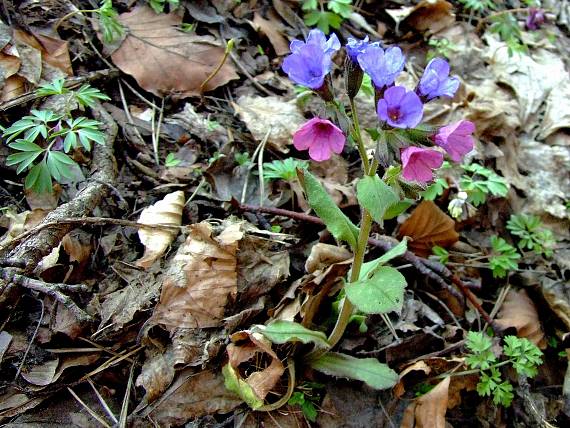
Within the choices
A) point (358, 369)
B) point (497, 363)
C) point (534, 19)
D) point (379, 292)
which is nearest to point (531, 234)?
point (497, 363)

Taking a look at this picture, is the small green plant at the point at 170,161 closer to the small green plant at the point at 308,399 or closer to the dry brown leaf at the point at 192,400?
the dry brown leaf at the point at 192,400

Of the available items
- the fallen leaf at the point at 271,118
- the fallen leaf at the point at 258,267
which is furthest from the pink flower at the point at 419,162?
the fallen leaf at the point at 271,118

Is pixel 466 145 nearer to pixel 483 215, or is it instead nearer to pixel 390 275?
pixel 390 275

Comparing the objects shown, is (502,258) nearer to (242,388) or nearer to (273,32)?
(242,388)

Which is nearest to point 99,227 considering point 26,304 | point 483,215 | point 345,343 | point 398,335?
point 26,304

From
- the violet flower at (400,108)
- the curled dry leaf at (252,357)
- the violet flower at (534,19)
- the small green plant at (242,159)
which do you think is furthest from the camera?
the violet flower at (534,19)

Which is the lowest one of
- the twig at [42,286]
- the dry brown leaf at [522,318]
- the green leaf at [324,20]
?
the dry brown leaf at [522,318]

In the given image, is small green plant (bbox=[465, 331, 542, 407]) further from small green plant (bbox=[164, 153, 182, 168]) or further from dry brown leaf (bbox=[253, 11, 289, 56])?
dry brown leaf (bbox=[253, 11, 289, 56])
